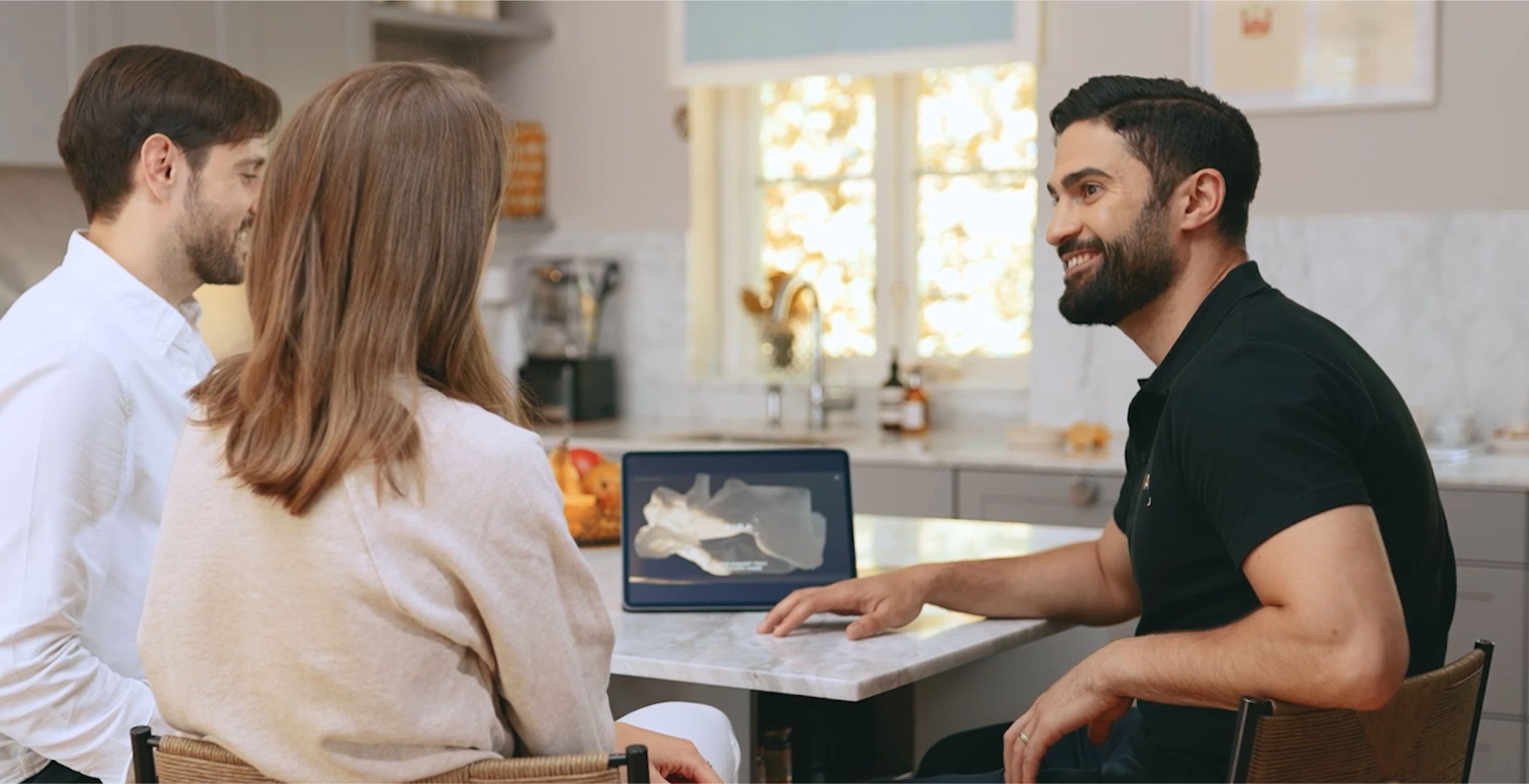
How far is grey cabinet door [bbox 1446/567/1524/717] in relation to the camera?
3459 millimetres

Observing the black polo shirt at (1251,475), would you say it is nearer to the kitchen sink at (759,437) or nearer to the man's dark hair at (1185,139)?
the man's dark hair at (1185,139)

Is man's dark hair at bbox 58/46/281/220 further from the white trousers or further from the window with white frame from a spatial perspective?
the window with white frame

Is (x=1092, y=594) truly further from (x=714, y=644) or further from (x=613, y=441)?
(x=613, y=441)

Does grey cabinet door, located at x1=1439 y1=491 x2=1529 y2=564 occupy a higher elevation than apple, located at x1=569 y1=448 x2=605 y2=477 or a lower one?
lower

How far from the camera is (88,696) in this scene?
1.82 meters

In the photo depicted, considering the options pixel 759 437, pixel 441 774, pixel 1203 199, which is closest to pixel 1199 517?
pixel 1203 199

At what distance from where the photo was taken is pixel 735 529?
2.20 metres

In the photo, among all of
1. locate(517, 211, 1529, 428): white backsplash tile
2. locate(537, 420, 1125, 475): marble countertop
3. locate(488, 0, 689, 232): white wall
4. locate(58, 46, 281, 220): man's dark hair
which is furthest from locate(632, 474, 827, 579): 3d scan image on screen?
locate(488, 0, 689, 232): white wall

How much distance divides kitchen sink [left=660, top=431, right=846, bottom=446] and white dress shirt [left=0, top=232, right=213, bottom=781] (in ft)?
8.81

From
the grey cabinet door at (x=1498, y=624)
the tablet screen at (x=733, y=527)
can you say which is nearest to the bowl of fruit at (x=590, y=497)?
the tablet screen at (x=733, y=527)

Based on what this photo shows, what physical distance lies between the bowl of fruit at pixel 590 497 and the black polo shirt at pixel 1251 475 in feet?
3.29

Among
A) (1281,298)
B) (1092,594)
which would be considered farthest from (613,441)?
(1281,298)

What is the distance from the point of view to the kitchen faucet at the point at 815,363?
15.8 feet

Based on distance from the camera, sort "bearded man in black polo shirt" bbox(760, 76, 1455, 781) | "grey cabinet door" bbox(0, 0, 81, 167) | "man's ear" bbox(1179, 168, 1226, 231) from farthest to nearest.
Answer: "grey cabinet door" bbox(0, 0, 81, 167) → "man's ear" bbox(1179, 168, 1226, 231) → "bearded man in black polo shirt" bbox(760, 76, 1455, 781)
